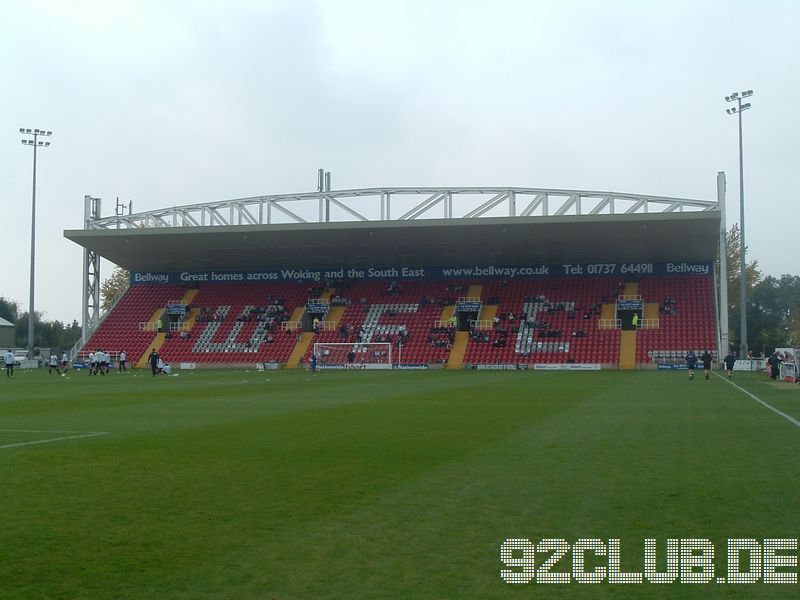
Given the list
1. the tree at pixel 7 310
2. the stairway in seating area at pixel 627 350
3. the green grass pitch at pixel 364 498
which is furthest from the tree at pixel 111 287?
the green grass pitch at pixel 364 498

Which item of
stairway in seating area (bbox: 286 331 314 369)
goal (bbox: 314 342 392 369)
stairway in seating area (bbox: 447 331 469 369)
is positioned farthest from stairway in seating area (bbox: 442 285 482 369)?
stairway in seating area (bbox: 286 331 314 369)

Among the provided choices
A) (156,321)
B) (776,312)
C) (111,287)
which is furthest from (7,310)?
(776,312)

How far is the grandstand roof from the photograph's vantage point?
186 feet

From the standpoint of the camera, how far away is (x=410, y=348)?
62344 mm

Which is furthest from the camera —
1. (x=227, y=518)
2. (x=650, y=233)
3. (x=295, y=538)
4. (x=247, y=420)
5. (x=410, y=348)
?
(x=410, y=348)

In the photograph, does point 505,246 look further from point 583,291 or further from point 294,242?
point 294,242

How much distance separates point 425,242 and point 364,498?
53.5 meters

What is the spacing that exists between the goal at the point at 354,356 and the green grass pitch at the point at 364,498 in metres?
41.7

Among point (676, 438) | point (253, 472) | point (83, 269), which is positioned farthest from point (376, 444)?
point (83, 269)

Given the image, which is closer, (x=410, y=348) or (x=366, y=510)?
(x=366, y=510)

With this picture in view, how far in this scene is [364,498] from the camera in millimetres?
9164

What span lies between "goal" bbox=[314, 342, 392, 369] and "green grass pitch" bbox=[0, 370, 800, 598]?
41665 millimetres

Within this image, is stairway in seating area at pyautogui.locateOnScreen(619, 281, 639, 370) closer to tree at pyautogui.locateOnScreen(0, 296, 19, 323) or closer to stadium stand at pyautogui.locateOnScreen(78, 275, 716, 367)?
stadium stand at pyautogui.locateOnScreen(78, 275, 716, 367)

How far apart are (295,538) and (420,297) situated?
60056 millimetres
